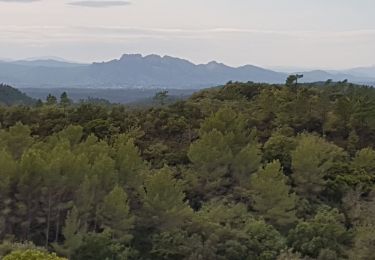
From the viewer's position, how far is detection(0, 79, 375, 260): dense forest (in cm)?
1989

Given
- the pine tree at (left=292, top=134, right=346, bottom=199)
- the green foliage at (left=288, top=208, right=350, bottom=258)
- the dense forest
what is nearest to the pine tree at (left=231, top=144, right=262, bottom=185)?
the dense forest

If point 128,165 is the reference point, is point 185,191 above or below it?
below

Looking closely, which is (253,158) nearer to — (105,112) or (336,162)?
(336,162)

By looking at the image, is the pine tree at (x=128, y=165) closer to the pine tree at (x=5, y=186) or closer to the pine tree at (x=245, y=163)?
the pine tree at (x=5, y=186)

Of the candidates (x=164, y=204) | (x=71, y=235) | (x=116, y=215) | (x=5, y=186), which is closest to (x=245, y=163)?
(x=164, y=204)

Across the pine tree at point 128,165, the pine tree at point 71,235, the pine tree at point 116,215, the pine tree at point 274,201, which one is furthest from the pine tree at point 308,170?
the pine tree at point 71,235

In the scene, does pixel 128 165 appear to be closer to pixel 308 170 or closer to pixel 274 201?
pixel 274 201

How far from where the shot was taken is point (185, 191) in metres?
24.2

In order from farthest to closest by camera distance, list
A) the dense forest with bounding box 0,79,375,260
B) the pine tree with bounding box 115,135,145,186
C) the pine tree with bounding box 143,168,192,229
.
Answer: the pine tree with bounding box 115,135,145,186 < the pine tree with bounding box 143,168,192,229 < the dense forest with bounding box 0,79,375,260

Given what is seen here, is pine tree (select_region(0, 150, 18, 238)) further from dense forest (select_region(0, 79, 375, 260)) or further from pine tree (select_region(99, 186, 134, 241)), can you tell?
pine tree (select_region(99, 186, 134, 241))

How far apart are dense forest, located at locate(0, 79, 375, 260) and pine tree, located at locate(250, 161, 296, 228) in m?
0.04

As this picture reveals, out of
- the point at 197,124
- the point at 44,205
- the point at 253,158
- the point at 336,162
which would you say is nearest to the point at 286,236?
the point at 253,158

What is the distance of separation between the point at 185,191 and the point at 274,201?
371 cm

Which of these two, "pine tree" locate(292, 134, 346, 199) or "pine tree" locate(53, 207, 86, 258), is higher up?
"pine tree" locate(292, 134, 346, 199)
